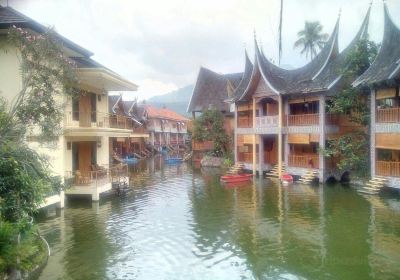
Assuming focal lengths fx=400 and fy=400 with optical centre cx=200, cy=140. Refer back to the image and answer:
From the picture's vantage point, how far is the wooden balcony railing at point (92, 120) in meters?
20.9

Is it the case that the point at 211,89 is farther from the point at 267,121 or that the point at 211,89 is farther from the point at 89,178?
the point at 89,178

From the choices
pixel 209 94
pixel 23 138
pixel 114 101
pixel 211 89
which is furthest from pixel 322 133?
pixel 114 101

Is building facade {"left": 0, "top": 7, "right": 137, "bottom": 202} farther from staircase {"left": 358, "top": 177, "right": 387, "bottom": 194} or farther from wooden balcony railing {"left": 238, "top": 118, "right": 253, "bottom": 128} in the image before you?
staircase {"left": 358, "top": 177, "right": 387, "bottom": 194}

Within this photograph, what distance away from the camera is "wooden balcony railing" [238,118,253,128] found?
3460 cm

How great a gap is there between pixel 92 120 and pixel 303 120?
1494cm

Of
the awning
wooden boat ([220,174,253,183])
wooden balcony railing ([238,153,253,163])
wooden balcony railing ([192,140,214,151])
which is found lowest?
wooden boat ([220,174,253,183])

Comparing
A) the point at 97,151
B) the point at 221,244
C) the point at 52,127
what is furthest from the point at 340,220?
the point at 97,151

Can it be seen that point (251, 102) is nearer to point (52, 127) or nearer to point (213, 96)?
point (213, 96)

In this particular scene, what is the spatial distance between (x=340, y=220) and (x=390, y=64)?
10644 mm

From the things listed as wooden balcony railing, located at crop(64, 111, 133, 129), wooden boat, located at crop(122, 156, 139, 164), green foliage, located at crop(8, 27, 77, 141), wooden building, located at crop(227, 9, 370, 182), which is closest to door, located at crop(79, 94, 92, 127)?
wooden balcony railing, located at crop(64, 111, 133, 129)

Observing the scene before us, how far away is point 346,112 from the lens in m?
27.4

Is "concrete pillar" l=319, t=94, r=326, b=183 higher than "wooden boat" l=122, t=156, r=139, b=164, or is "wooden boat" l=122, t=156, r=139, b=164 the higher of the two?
"concrete pillar" l=319, t=94, r=326, b=183

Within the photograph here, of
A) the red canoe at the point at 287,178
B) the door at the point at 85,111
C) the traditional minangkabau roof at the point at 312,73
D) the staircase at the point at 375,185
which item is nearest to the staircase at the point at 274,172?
the red canoe at the point at 287,178

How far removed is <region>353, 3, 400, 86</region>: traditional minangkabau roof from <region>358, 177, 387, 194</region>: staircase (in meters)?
5.51
